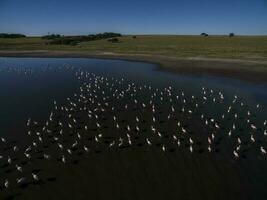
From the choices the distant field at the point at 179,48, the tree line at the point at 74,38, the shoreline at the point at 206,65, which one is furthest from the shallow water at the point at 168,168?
the tree line at the point at 74,38

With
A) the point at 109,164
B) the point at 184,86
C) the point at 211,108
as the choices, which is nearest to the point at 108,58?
the point at 184,86

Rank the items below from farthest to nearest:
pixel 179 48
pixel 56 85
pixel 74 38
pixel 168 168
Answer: pixel 74 38 < pixel 179 48 < pixel 56 85 < pixel 168 168

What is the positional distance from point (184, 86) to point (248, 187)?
27990 mm

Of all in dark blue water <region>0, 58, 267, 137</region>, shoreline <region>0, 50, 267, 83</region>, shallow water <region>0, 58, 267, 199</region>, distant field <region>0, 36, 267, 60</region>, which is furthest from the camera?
distant field <region>0, 36, 267, 60</region>

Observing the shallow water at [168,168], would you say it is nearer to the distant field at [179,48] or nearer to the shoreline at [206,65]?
→ the shoreline at [206,65]

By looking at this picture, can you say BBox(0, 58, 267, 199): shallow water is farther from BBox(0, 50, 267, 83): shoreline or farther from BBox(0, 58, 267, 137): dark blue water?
BBox(0, 50, 267, 83): shoreline

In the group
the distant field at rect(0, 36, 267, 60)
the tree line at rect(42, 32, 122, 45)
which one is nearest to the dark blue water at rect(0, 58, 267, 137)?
the distant field at rect(0, 36, 267, 60)

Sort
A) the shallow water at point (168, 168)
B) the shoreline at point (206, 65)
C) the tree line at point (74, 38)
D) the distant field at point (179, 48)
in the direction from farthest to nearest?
the tree line at point (74, 38) → the distant field at point (179, 48) → the shoreline at point (206, 65) → the shallow water at point (168, 168)

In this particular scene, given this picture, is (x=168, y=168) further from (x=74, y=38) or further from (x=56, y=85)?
(x=74, y=38)

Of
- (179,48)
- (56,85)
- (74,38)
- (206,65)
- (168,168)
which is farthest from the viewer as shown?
(74,38)

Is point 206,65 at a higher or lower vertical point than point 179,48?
higher

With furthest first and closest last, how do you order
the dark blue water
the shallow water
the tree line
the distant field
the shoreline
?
the tree line < the distant field < the shoreline < the dark blue water < the shallow water

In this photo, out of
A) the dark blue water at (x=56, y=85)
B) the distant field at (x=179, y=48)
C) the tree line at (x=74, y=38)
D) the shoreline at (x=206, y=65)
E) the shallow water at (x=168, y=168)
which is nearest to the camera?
the shallow water at (x=168, y=168)

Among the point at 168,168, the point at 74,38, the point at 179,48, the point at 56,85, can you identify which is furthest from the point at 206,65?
the point at 74,38
